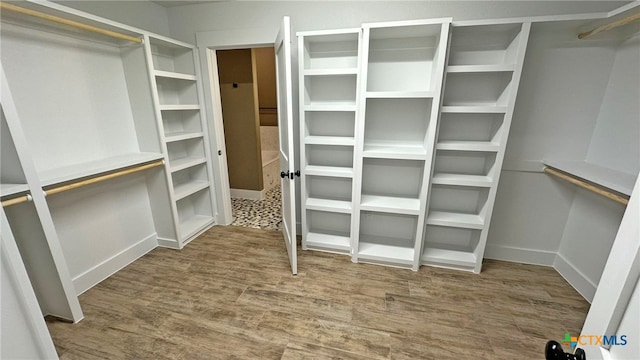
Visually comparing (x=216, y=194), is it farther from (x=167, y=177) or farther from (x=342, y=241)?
(x=342, y=241)

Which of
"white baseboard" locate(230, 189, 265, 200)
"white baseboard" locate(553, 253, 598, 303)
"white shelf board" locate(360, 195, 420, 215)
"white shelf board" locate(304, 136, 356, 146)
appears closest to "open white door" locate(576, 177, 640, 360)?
"white shelf board" locate(360, 195, 420, 215)

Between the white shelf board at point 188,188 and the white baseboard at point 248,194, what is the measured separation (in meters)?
1.16

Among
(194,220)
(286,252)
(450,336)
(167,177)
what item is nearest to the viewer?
(450,336)

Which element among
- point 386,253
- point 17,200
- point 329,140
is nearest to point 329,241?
point 386,253

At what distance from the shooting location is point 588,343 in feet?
1.85

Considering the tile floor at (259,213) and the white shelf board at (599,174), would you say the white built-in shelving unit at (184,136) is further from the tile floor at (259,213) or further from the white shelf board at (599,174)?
the white shelf board at (599,174)

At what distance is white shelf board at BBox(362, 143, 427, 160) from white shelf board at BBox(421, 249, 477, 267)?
0.96m

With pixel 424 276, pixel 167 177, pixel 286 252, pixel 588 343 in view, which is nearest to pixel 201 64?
pixel 167 177

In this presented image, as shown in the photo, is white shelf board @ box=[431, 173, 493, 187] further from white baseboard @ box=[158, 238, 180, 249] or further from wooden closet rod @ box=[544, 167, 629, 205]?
white baseboard @ box=[158, 238, 180, 249]

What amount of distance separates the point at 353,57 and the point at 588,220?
7.84 feet

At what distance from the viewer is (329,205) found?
2.51 meters

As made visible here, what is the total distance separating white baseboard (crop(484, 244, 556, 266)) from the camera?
2365 millimetres

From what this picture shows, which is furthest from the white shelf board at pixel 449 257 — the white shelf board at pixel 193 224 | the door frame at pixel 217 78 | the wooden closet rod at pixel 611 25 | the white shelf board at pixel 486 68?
the white shelf board at pixel 193 224

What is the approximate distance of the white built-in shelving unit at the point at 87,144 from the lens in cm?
155
